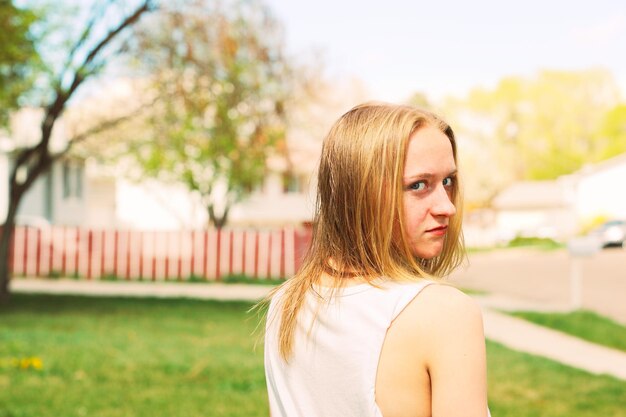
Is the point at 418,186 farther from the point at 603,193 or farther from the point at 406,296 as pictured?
the point at 603,193

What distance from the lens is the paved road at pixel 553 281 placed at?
15728 millimetres

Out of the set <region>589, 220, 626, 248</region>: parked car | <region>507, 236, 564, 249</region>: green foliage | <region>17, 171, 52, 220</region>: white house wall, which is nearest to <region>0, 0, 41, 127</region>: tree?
<region>17, 171, 52, 220</region>: white house wall

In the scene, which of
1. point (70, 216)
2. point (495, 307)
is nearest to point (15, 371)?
point (495, 307)

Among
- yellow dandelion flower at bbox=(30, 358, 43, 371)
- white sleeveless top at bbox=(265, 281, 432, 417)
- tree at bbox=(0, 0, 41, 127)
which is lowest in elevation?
yellow dandelion flower at bbox=(30, 358, 43, 371)

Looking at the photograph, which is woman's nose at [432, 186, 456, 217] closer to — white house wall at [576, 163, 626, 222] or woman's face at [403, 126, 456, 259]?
woman's face at [403, 126, 456, 259]

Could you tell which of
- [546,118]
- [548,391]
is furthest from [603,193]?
[548,391]

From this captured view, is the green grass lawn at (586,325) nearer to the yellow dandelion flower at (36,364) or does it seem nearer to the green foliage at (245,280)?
the yellow dandelion flower at (36,364)

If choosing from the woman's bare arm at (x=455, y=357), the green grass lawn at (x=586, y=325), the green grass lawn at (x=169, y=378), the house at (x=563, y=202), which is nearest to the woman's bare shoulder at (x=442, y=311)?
the woman's bare arm at (x=455, y=357)

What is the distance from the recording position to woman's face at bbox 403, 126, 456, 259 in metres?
1.46

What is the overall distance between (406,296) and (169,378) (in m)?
6.28

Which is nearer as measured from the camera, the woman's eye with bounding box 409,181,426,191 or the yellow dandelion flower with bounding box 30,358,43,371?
the woman's eye with bounding box 409,181,426,191

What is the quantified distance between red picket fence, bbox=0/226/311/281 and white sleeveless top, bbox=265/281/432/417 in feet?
70.0

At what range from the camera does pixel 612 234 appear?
4075 cm

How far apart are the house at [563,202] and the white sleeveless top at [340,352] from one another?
50.8 m
